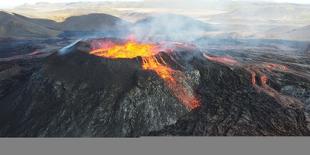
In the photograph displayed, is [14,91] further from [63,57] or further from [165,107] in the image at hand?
[165,107]

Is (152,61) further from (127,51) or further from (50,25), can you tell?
(50,25)

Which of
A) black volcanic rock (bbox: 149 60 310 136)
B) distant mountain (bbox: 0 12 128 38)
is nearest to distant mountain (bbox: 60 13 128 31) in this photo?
distant mountain (bbox: 0 12 128 38)

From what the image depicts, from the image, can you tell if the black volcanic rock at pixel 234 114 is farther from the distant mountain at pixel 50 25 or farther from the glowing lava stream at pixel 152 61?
the distant mountain at pixel 50 25

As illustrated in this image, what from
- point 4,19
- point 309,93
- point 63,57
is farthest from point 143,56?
point 4,19

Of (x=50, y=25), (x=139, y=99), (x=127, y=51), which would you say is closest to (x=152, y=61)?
(x=127, y=51)

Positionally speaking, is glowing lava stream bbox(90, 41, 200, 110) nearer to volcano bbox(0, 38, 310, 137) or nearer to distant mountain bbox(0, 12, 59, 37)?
volcano bbox(0, 38, 310, 137)

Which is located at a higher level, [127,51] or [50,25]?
[127,51]

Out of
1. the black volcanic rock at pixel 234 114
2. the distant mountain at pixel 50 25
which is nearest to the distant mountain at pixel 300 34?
the distant mountain at pixel 50 25
